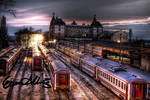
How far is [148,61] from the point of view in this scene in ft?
82.3

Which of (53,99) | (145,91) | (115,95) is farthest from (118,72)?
(53,99)

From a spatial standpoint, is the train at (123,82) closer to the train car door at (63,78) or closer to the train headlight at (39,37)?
the train car door at (63,78)

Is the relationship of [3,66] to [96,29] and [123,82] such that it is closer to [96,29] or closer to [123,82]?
[123,82]

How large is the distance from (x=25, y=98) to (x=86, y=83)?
758 centimetres

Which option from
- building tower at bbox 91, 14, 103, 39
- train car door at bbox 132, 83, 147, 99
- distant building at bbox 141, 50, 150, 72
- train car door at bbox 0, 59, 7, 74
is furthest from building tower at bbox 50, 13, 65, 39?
train car door at bbox 132, 83, 147, 99

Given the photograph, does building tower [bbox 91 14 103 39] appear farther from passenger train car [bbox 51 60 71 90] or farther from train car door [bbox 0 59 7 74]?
passenger train car [bbox 51 60 71 90]

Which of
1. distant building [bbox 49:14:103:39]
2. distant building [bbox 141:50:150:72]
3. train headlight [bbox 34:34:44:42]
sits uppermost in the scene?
distant building [bbox 49:14:103:39]

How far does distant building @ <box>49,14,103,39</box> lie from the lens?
124 meters

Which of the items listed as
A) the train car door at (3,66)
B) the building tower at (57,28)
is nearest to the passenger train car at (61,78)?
the train car door at (3,66)

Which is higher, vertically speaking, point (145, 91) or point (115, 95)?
point (145, 91)

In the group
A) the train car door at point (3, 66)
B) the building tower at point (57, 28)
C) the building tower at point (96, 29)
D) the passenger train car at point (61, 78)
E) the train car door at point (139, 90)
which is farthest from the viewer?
the building tower at point (96, 29)

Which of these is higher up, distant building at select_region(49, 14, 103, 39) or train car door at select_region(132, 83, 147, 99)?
distant building at select_region(49, 14, 103, 39)

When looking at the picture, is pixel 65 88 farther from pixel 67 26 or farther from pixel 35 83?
pixel 67 26

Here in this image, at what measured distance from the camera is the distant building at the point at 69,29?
124200 mm
